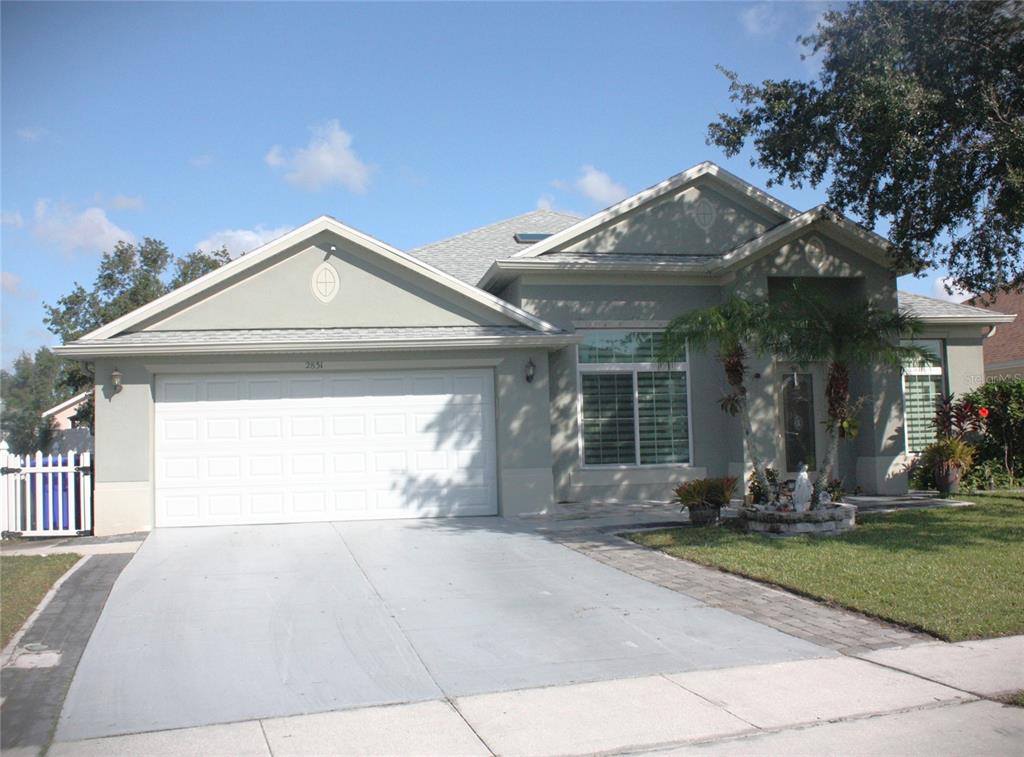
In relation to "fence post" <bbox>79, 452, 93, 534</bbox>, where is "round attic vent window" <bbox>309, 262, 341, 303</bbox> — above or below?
above

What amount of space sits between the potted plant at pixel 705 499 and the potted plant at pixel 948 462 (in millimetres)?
5572

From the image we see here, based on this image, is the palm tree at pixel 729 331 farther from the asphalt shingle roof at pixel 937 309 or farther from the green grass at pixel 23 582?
the green grass at pixel 23 582

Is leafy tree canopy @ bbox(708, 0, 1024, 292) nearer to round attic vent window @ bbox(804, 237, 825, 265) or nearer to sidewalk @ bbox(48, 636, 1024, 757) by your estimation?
round attic vent window @ bbox(804, 237, 825, 265)

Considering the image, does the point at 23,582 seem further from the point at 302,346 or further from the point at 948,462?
the point at 948,462

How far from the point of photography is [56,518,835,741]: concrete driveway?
6.36m

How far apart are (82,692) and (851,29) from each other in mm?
12976

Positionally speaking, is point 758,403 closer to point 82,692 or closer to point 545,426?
point 545,426

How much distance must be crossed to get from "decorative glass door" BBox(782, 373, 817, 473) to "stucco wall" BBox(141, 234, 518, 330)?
231 inches

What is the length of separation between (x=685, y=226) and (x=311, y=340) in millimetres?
7338

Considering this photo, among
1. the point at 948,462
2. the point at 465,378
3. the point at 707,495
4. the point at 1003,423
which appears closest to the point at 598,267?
the point at 465,378

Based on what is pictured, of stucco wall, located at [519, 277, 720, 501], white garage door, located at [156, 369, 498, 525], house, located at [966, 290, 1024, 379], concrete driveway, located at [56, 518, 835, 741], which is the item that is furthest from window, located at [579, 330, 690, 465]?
house, located at [966, 290, 1024, 379]

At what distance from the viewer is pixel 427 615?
27.8ft

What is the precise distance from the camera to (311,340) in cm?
1373

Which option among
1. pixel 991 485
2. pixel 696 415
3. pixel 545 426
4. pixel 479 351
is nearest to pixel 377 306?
pixel 479 351
